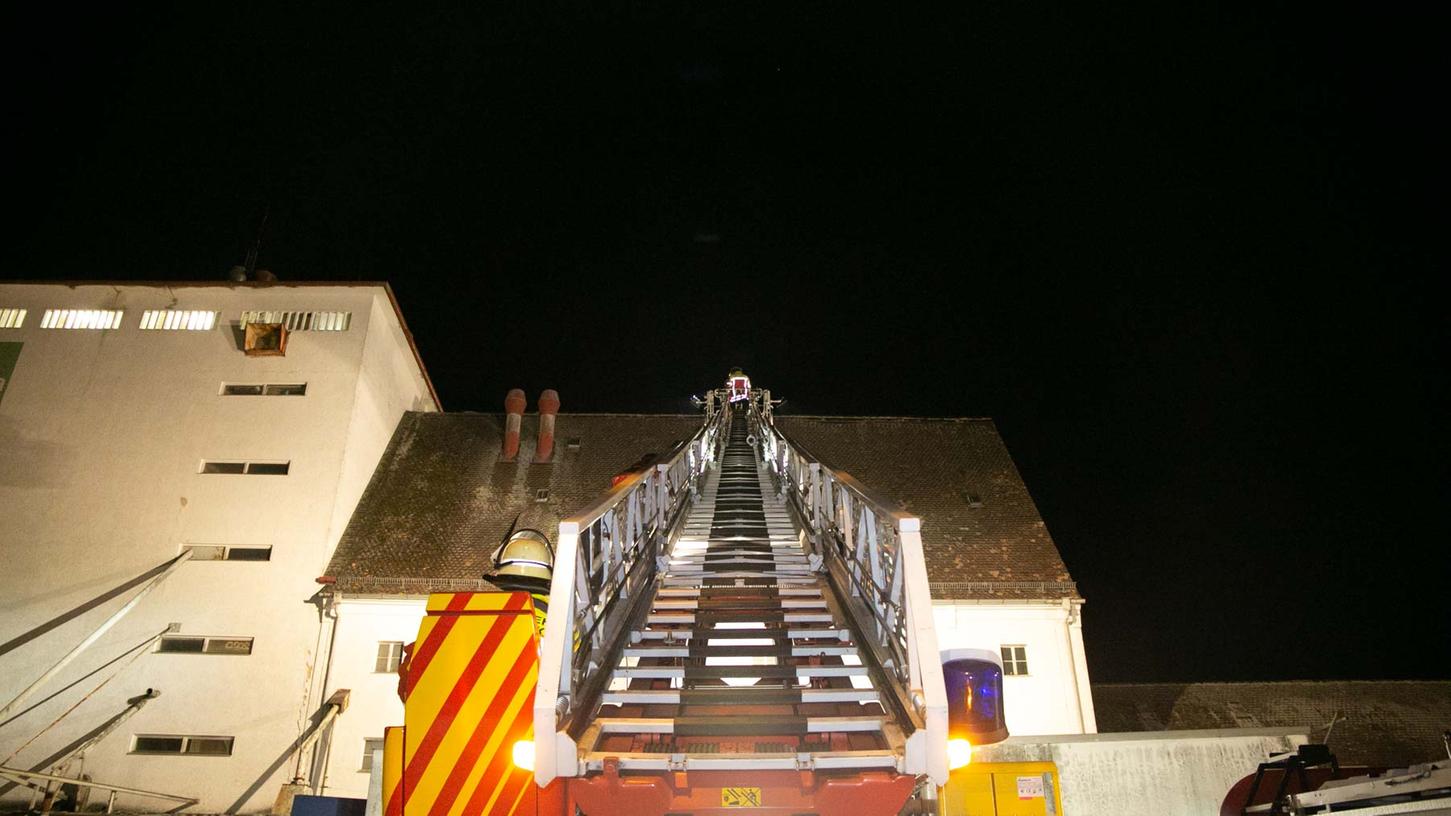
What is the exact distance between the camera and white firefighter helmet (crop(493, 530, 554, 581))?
14.9 feet

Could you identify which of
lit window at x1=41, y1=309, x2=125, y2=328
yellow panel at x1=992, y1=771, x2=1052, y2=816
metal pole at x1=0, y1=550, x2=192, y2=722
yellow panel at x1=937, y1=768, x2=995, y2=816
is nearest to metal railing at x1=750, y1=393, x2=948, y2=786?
yellow panel at x1=937, y1=768, x2=995, y2=816

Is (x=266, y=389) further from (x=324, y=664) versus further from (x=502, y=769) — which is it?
(x=502, y=769)

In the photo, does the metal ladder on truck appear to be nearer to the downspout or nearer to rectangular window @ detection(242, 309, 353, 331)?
the downspout

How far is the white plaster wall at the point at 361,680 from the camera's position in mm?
13234

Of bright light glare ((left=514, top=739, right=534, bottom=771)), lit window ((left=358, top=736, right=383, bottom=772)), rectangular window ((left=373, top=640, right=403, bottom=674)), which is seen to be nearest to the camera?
bright light glare ((left=514, top=739, right=534, bottom=771))

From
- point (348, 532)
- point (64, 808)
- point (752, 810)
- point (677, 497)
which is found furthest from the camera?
point (348, 532)

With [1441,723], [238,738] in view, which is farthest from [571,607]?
[1441,723]

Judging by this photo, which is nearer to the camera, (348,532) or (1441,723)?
(348,532)

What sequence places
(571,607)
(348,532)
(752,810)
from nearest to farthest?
(752,810) → (571,607) → (348,532)

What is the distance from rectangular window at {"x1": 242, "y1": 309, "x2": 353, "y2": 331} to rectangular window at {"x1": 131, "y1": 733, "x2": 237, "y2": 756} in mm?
9574

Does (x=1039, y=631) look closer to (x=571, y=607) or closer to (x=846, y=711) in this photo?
(x=846, y=711)

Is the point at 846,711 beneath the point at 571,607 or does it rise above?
beneath

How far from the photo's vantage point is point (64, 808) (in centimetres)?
1304

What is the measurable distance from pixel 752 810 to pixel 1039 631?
44.4 ft
